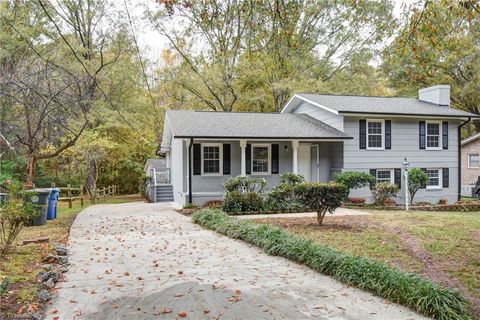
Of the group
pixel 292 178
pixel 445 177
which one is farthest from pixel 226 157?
pixel 445 177

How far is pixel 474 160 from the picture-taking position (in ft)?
85.9

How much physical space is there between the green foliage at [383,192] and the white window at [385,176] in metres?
1.95

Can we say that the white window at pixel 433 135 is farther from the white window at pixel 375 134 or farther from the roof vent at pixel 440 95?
the white window at pixel 375 134

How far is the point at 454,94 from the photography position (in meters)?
28.1

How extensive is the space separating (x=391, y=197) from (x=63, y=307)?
15.4 metres

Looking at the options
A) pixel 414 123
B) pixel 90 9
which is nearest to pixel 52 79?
pixel 90 9

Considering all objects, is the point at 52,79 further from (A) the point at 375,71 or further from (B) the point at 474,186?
(B) the point at 474,186

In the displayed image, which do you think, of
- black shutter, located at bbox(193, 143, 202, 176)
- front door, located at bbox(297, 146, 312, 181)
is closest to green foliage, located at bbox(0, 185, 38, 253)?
black shutter, located at bbox(193, 143, 202, 176)

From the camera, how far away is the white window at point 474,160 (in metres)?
25.8

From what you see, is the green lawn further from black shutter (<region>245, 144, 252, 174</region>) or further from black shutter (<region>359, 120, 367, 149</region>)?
black shutter (<region>359, 120, 367, 149</region>)

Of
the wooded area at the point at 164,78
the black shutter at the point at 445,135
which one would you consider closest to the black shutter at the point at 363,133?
the wooded area at the point at 164,78

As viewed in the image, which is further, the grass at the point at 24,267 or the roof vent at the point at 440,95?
the roof vent at the point at 440,95

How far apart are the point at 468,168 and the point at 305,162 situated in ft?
48.5

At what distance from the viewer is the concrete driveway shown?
4.20 metres
